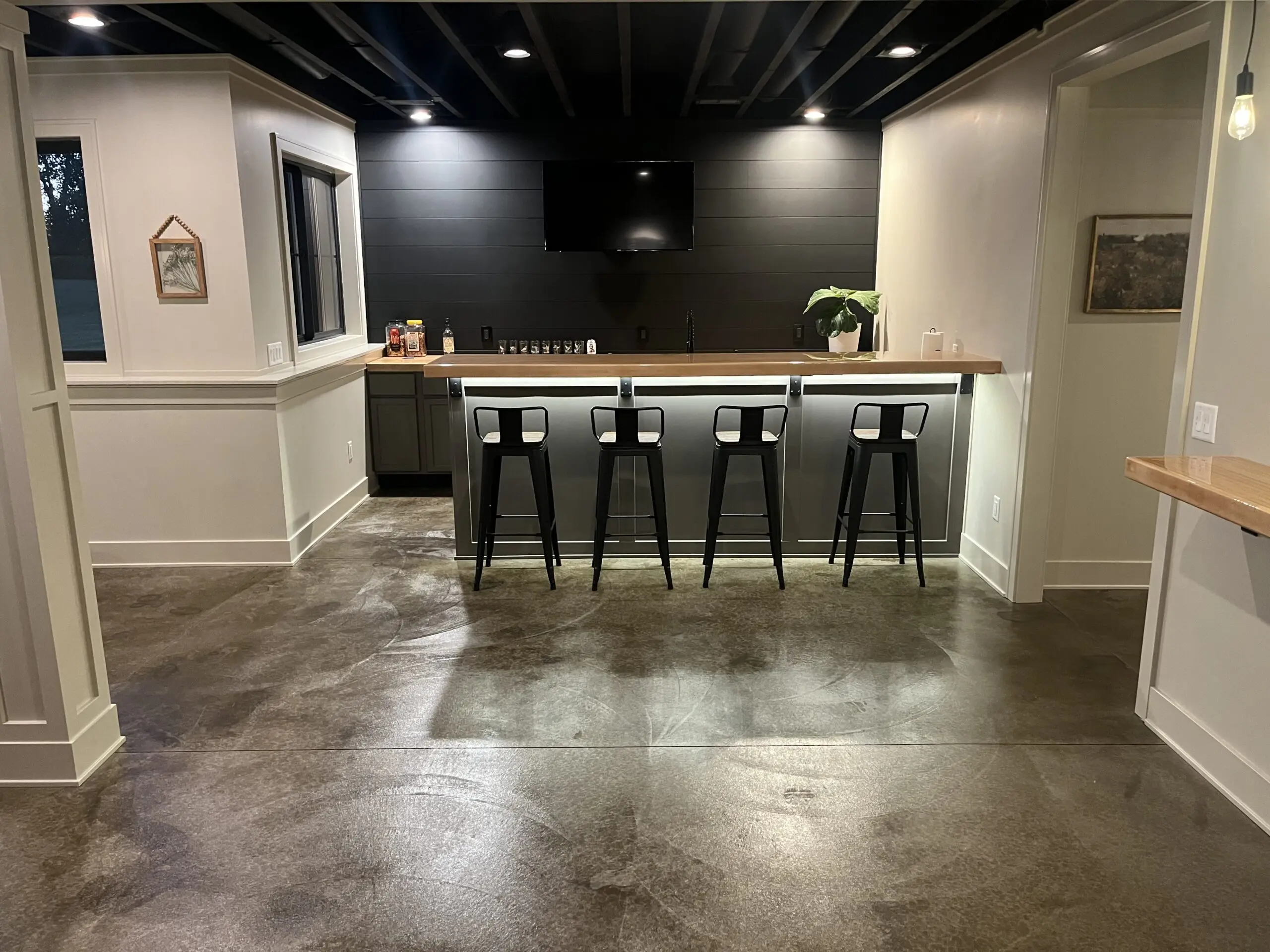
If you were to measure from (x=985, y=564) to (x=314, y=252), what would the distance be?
475 cm

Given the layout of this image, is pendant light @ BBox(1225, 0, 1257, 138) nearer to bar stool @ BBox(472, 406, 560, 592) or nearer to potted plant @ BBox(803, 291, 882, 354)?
potted plant @ BBox(803, 291, 882, 354)

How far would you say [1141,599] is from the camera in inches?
172

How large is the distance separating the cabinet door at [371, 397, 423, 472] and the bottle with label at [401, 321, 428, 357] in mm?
376

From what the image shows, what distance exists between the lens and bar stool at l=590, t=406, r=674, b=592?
14.5 ft

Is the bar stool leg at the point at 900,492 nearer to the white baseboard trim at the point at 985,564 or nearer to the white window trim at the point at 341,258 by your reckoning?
the white baseboard trim at the point at 985,564

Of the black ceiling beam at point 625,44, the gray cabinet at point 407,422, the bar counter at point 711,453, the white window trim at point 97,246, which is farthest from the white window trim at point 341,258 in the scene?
the black ceiling beam at point 625,44

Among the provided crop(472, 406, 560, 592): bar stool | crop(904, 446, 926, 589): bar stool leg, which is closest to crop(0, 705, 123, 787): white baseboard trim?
crop(472, 406, 560, 592): bar stool

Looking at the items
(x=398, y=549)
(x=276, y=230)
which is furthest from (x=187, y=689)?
(x=276, y=230)

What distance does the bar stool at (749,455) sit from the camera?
4461mm

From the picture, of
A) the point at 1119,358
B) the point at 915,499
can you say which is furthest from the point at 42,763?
the point at 1119,358

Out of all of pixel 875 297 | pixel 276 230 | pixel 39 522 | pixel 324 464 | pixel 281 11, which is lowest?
pixel 324 464

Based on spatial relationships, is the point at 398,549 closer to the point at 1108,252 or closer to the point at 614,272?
the point at 614,272

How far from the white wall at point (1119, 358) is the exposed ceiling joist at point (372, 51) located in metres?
3.40

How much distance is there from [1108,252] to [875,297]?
1.66m
